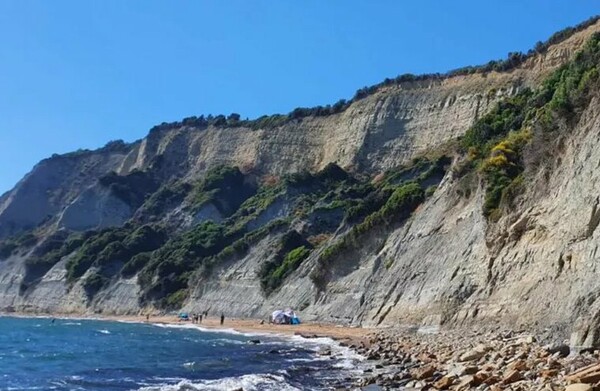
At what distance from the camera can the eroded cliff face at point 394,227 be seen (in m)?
20.5

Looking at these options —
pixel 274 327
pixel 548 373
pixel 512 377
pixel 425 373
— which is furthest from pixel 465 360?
pixel 274 327

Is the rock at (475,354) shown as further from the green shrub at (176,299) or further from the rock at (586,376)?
the green shrub at (176,299)

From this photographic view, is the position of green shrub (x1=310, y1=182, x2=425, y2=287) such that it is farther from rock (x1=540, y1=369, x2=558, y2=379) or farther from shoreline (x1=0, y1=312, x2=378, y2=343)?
rock (x1=540, y1=369, x2=558, y2=379)

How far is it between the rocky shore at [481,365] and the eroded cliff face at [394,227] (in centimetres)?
116

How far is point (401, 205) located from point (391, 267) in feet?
21.8

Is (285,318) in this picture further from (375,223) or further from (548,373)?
(548,373)

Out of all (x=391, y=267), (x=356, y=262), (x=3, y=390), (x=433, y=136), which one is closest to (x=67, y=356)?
(x=3, y=390)

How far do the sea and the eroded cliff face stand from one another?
245 inches

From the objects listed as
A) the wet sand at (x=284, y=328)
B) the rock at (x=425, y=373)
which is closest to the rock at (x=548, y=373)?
the rock at (x=425, y=373)

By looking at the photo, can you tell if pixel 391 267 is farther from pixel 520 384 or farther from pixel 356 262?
pixel 520 384

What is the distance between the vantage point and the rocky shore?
11531 millimetres

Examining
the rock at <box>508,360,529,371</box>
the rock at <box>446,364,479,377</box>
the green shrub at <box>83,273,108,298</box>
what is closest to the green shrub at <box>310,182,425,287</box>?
the rock at <box>446,364,479,377</box>

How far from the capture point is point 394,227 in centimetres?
4228

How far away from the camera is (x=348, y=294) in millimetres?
40844
